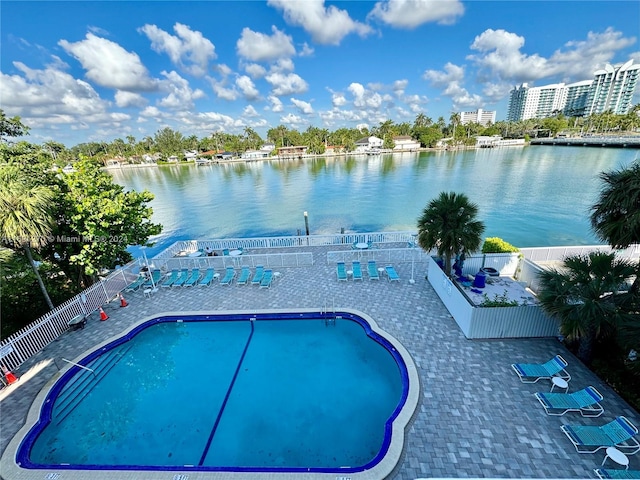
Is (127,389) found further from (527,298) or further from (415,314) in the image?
(527,298)

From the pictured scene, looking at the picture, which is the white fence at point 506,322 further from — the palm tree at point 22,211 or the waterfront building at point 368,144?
the waterfront building at point 368,144

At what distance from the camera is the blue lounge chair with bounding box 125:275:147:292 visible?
1114 cm

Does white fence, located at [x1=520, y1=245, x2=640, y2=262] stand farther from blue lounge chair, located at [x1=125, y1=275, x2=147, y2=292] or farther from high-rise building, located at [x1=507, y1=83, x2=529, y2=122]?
high-rise building, located at [x1=507, y1=83, x2=529, y2=122]

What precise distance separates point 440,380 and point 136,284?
37.8ft

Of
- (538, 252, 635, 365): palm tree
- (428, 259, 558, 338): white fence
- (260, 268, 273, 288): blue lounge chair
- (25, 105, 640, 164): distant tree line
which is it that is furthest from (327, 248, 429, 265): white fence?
(25, 105, 640, 164): distant tree line

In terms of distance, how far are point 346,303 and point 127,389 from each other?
663 cm

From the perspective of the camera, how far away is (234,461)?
17.4 ft

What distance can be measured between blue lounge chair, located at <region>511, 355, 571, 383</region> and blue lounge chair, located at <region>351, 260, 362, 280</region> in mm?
5634

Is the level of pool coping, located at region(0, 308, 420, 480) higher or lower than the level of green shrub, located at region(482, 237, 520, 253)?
lower

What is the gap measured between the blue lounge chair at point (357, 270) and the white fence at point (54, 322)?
948 cm

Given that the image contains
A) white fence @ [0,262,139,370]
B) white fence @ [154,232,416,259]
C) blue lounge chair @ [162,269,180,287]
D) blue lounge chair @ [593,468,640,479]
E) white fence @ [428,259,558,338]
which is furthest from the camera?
white fence @ [154,232,416,259]

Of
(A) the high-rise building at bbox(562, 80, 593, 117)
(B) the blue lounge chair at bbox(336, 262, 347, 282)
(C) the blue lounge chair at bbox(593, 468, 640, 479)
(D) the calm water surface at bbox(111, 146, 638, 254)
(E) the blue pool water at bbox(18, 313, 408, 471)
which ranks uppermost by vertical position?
(A) the high-rise building at bbox(562, 80, 593, 117)

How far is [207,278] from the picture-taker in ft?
37.7

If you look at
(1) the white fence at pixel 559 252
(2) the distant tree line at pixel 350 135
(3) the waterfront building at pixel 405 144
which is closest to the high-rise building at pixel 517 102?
(2) the distant tree line at pixel 350 135
